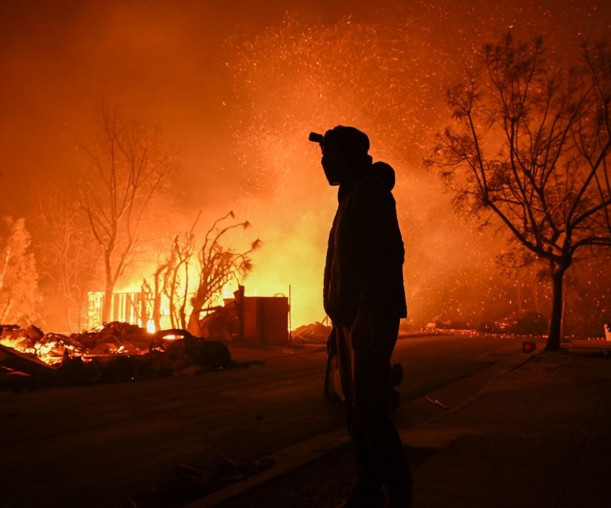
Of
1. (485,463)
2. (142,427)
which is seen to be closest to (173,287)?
(142,427)

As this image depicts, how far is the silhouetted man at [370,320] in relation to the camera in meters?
2.44

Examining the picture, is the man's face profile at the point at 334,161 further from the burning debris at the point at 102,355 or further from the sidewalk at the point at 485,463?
the burning debris at the point at 102,355

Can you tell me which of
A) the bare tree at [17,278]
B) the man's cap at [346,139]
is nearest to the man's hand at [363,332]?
the man's cap at [346,139]

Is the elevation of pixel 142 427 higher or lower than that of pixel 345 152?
lower

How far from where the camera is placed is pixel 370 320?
8.02 ft

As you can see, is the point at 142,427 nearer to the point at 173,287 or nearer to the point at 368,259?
the point at 368,259

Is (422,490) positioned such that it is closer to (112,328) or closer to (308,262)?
(112,328)

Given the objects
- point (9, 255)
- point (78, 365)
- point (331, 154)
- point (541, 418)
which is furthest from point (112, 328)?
point (9, 255)

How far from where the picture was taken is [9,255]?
117 feet

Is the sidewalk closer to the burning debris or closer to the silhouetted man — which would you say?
the silhouetted man

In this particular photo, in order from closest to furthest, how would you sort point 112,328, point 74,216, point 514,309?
point 112,328 < point 74,216 < point 514,309

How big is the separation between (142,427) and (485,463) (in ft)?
13.2

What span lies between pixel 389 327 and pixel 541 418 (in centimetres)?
428

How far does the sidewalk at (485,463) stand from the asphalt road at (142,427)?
814 millimetres
